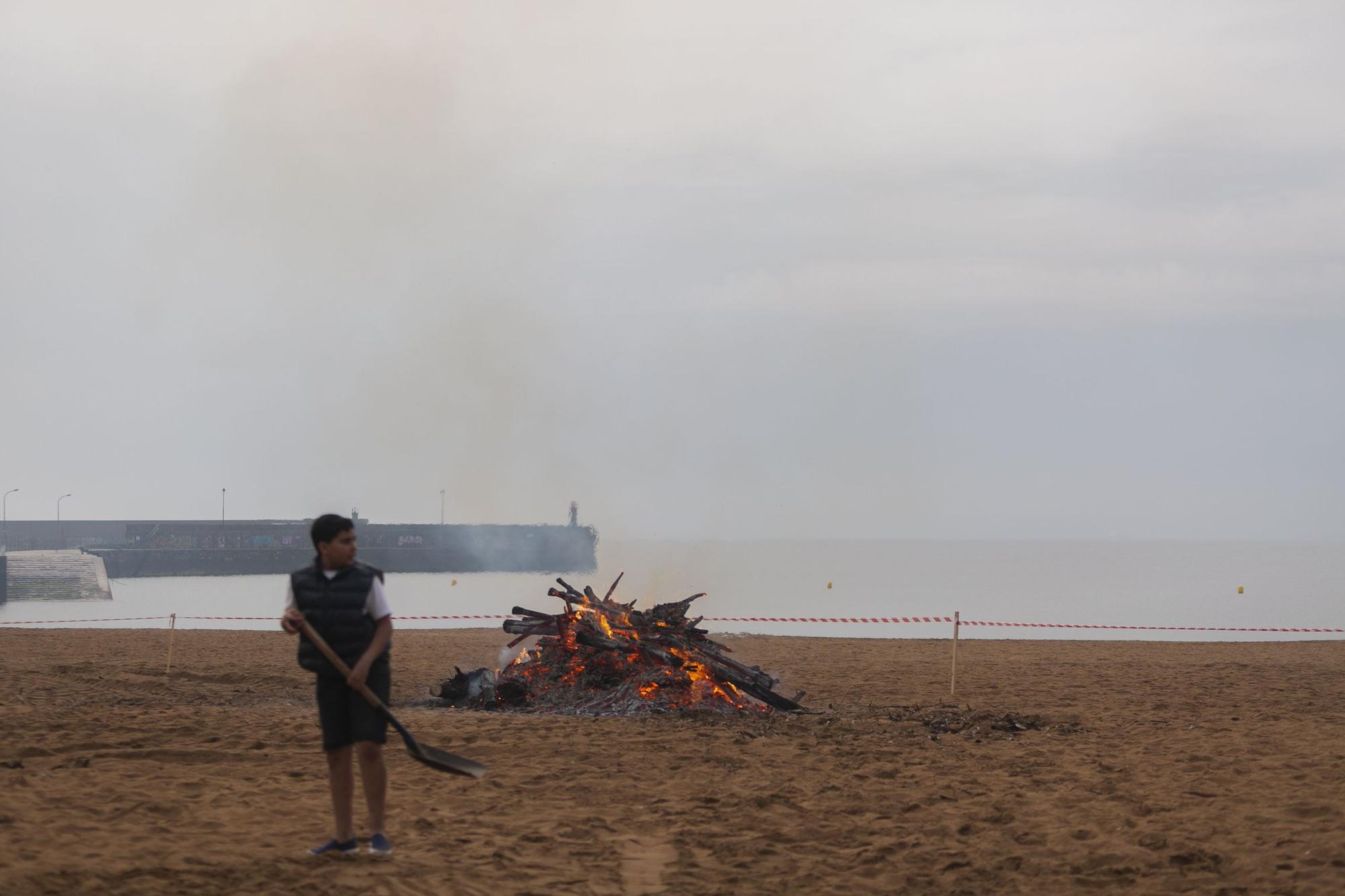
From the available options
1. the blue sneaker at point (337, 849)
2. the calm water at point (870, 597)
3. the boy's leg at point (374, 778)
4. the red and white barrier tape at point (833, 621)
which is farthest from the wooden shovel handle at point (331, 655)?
the calm water at point (870, 597)

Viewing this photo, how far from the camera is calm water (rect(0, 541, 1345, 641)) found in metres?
39.8

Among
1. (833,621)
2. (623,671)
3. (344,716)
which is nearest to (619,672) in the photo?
(623,671)

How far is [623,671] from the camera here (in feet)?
44.6

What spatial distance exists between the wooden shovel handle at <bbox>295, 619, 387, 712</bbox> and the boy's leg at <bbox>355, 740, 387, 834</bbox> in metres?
0.26

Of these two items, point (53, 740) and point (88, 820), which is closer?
point (88, 820)

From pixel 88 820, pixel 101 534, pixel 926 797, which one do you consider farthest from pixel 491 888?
pixel 101 534

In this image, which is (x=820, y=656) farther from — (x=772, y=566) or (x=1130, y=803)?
(x=772, y=566)

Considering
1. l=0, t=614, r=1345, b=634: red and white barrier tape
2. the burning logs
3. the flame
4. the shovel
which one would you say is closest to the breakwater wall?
l=0, t=614, r=1345, b=634: red and white barrier tape

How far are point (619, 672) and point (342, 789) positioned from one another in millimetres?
7347

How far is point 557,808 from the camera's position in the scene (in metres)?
8.17

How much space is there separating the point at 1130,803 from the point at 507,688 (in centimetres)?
759

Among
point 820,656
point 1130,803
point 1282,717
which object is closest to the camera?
point 1130,803

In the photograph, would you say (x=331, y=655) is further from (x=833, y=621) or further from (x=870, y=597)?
(x=870, y=597)

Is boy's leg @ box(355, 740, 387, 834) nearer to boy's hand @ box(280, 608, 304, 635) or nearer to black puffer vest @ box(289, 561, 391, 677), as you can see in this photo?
black puffer vest @ box(289, 561, 391, 677)
